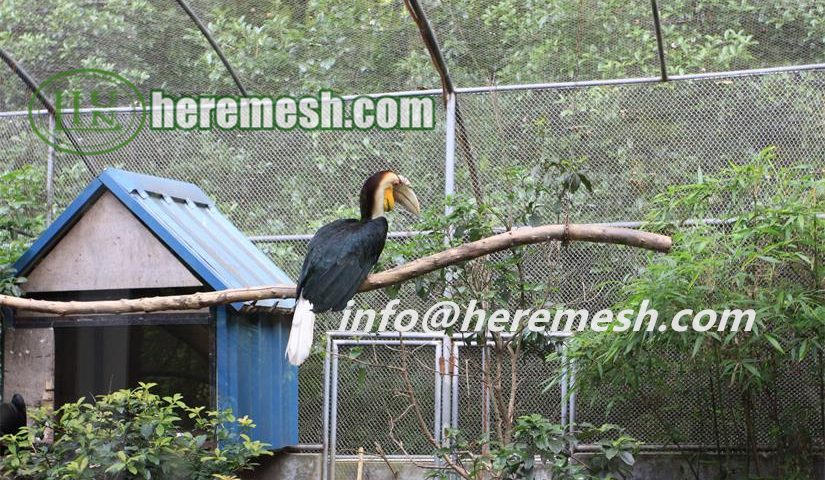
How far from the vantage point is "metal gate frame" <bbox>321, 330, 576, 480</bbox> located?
194 inches

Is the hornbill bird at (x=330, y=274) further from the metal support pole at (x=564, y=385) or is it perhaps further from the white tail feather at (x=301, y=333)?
the metal support pole at (x=564, y=385)

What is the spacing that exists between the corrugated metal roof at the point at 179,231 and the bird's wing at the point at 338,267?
94 cm

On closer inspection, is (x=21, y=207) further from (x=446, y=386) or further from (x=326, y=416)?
(x=446, y=386)

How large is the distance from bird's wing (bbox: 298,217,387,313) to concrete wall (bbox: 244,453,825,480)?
1085mm

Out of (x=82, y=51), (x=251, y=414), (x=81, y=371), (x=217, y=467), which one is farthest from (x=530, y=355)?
(x=82, y=51)

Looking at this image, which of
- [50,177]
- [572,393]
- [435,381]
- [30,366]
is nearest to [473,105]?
[435,381]

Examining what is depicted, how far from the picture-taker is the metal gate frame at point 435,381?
4.94 meters

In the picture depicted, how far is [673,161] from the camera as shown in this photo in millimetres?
5105

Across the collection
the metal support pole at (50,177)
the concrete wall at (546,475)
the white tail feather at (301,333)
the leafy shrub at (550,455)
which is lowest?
the concrete wall at (546,475)

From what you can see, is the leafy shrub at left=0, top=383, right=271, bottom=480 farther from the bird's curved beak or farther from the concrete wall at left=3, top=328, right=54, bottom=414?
the bird's curved beak

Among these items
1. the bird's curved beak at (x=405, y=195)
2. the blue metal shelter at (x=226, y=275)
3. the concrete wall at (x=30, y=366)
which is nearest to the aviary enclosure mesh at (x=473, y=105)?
the blue metal shelter at (x=226, y=275)

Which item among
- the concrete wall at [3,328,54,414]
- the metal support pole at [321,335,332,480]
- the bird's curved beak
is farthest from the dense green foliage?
the bird's curved beak

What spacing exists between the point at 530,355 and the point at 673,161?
1.14m

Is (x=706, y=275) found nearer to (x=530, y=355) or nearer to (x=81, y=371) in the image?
(x=530, y=355)
